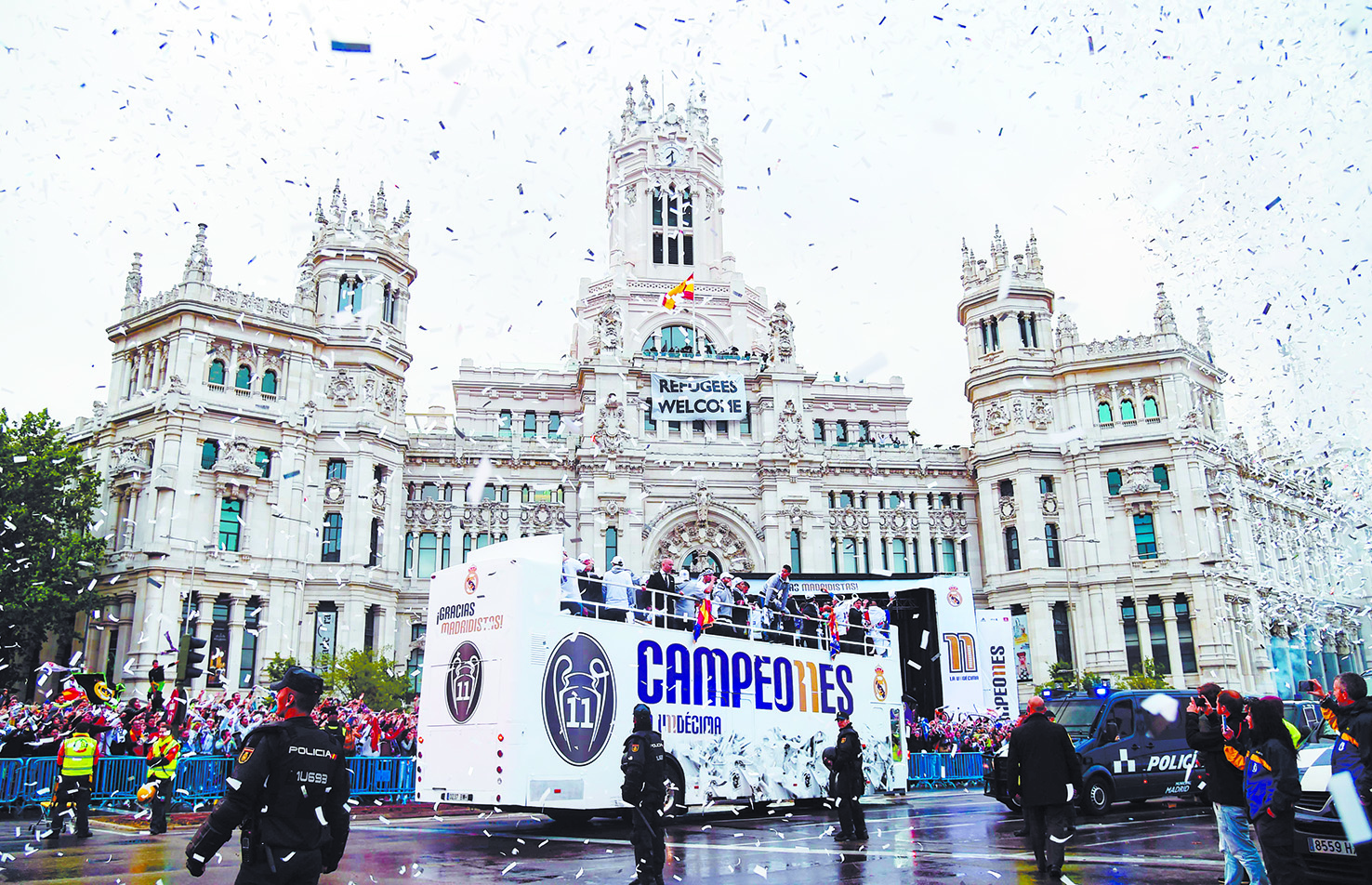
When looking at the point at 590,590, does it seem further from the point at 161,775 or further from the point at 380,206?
the point at 380,206

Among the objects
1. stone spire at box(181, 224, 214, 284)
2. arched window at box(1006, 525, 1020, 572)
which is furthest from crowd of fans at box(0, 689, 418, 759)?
arched window at box(1006, 525, 1020, 572)

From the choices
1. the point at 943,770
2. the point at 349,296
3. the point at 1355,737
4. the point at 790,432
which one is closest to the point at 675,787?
the point at 1355,737

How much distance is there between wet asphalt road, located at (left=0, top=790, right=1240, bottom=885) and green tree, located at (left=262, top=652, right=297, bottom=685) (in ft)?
76.2

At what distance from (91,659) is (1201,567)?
53.3 m

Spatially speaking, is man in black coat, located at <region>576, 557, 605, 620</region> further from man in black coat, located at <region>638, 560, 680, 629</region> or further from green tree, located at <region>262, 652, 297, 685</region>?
green tree, located at <region>262, 652, 297, 685</region>

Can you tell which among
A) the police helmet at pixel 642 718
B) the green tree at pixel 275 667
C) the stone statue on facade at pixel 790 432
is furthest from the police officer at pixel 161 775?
the stone statue on facade at pixel 790 432

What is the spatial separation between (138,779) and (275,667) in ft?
70.3

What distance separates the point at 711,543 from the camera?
2158 inches

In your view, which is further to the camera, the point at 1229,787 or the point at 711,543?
the point at 711,543

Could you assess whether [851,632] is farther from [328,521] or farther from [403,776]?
[328,521]

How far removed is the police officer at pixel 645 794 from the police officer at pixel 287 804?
4775 mm

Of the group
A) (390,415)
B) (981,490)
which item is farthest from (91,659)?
(981,490)

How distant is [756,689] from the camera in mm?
19688

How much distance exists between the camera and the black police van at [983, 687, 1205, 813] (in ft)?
63.4
